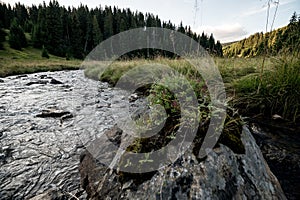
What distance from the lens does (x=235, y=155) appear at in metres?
1.86

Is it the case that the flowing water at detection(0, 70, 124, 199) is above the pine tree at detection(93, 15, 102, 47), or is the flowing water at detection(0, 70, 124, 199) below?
below

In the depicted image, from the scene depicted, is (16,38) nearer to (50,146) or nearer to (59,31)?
(59,31)

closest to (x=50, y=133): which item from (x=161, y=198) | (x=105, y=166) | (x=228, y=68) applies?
(x=105, y=166)

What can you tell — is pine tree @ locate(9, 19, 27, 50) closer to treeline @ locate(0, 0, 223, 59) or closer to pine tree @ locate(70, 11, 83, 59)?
treeline @ locate(0, 0, 223, 59)

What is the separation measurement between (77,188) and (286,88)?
4018mm

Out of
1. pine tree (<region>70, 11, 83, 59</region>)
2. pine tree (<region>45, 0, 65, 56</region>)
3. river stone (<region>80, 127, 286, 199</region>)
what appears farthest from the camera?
pine tree (<region>70, 11, 83, 59</region>)

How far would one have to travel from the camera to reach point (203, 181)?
156cm

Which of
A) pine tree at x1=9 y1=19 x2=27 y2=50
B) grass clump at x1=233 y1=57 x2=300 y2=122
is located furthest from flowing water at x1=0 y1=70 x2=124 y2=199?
pine tree at x1=9 y1=19 x2=27 y2=50

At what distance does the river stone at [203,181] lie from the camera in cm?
154

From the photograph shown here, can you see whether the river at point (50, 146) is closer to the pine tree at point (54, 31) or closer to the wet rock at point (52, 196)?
the wet rock at point (52, 196)

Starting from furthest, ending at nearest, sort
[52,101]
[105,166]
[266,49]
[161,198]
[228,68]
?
[52,101] < [228,68] < [266,49] < [105,166] < [161,198]

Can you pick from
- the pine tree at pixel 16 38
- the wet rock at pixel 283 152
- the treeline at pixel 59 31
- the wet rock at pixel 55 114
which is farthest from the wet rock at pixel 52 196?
the pine tree at pixel 16 38

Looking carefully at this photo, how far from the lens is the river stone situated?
154 centimetres

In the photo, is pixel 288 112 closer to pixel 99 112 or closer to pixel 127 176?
pixel 127 176
